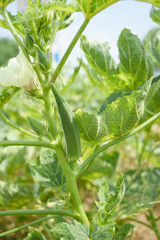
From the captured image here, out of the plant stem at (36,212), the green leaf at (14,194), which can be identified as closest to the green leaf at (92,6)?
the plant stem at (36,212)

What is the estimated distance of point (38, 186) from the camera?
98 cm

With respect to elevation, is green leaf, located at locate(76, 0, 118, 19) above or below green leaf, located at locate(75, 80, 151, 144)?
above

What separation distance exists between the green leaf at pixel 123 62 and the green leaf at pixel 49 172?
0.31 metres

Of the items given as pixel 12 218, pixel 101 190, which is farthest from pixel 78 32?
pixel 12 218

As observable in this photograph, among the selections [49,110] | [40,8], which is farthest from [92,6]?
[49,110]

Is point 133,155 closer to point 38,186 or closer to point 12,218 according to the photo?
point 12,218

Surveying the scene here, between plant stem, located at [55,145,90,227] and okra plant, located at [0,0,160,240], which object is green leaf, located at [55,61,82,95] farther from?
plant stem, located at [55,145,90,227]

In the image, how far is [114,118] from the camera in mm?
565

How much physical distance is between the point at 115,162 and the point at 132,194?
257 millimetres

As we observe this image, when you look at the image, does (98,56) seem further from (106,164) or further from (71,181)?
(106,164)

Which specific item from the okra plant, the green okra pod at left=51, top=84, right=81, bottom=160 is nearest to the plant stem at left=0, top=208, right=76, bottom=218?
the okra plant

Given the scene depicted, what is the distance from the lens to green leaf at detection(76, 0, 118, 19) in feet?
1.83

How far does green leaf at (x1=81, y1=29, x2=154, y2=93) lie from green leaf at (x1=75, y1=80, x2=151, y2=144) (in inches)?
8.6

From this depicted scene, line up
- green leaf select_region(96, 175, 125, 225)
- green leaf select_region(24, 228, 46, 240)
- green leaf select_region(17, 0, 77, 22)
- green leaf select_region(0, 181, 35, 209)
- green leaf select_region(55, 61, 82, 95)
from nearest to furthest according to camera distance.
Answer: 1. green leaf select_region(17, 0, 77, 22)
2. green leaf select_region(96, 175, 125, 225)
3. green leaf select_region(24, 228, 46, 240)
4. green leaf select_region(55, 61, 82, 95)
5. green leaf select_region(0, 181, 35, 209)
